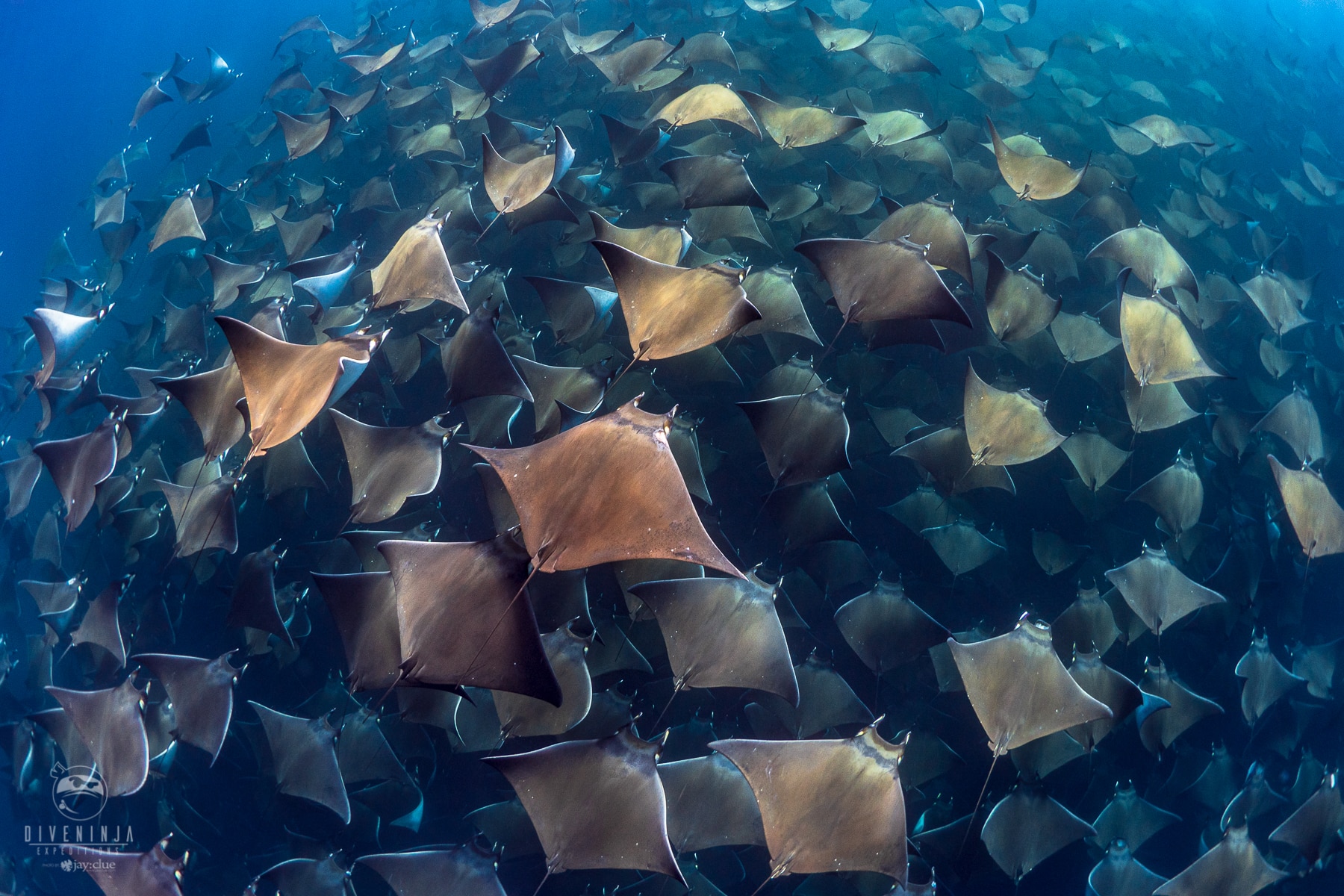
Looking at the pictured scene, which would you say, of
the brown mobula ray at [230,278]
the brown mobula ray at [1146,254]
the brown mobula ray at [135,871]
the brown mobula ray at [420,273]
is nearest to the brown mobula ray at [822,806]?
the brown mobula ray at [135,871]

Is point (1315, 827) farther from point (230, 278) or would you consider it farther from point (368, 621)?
point (230, 278)

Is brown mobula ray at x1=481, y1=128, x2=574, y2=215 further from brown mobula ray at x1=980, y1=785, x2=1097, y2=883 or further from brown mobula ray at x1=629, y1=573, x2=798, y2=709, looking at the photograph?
brown mobula ray at x1=980, y1=785, x2=1097, y2=883

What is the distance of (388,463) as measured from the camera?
9.85 ft

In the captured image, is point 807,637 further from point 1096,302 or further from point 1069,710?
point 1096,302

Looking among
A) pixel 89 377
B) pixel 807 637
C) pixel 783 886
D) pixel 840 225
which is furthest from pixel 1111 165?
pixel 89 377

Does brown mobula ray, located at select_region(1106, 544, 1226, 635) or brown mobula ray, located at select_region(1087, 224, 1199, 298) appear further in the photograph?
brown mobula ray, located at select_region(1087, 224, 1199, 298)

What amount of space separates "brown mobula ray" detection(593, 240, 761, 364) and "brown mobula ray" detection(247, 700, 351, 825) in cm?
225

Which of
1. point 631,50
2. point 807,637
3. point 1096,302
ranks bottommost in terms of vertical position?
point 807,637

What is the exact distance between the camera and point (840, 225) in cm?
468

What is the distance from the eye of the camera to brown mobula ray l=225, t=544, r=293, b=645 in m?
3.09

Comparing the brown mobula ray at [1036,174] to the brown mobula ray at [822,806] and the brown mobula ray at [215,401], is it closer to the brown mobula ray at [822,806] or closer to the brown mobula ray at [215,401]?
the brown mobula ray at [822,806]

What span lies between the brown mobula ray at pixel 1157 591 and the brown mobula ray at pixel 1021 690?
36.5 inches

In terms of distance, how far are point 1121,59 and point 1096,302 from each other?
6034 mm

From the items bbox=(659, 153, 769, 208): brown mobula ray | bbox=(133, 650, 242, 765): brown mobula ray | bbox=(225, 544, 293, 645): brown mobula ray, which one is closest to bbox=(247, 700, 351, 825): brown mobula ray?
bbox=(133, 650, 242, 765): brown mobula ray
